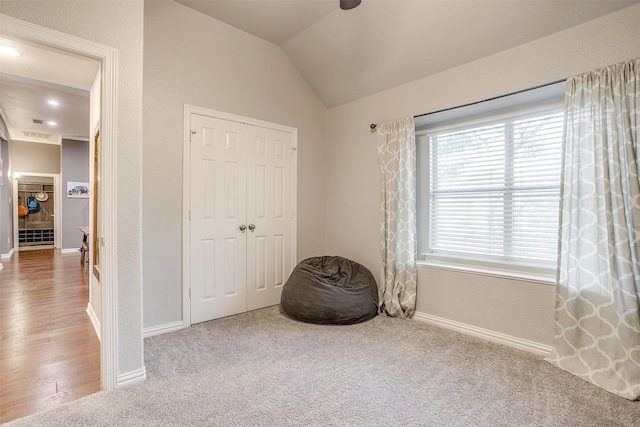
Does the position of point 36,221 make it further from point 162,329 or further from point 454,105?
point 454,105

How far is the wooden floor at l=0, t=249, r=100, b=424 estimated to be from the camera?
1955 mm

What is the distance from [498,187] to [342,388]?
88.5 inches

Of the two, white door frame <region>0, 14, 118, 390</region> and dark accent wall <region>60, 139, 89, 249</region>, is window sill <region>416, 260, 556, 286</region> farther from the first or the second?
dark accent wall <region>60, 139, 89, 249</region>

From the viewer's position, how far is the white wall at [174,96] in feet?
9.17

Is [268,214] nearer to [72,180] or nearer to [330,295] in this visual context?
[330,295]

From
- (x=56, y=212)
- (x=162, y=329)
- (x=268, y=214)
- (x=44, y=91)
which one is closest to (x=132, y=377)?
(x=162, y=329)

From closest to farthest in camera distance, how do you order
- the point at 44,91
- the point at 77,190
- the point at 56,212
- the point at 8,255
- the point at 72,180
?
the point at 44,91 < the point at 8,255 < the point at 72,180 < the point at 77,190 < the point at 56,212

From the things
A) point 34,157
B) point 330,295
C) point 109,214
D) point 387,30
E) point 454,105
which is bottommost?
point 330,295

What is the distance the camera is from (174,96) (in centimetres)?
293

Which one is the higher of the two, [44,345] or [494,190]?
[494,190]

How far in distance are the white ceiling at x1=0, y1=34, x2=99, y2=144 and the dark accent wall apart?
364 mm

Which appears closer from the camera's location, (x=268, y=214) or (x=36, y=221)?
(x=268, y=214)

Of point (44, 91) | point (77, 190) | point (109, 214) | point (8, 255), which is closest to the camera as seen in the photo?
point (109, 214)

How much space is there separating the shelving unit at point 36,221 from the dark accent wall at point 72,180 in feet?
6.52
